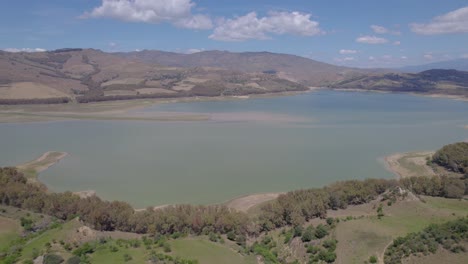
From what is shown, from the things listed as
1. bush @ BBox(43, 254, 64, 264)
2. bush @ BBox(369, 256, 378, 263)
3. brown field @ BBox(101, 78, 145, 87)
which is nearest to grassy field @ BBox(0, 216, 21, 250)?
bush @ BBox(43, 254, 64, 264)

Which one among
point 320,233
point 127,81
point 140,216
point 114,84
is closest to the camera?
point 320,233

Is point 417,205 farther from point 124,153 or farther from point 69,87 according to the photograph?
point 69,87

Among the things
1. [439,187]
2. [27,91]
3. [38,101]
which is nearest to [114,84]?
[27,91]

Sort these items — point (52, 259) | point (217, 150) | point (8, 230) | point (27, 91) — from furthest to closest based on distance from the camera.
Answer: point (27, 91)
point (217, 150)
point (8, 230)
point (52, 259)

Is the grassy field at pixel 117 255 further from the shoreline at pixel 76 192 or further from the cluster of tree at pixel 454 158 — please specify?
the cluster of tree at pixel 454 158

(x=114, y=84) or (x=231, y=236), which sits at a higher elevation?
(x=114, y=84)

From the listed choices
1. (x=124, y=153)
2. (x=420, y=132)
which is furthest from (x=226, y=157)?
(x=420, y=132)

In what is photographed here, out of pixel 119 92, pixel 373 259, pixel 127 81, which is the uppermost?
pixel 127 81

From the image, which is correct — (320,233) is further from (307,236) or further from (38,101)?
(38,101)
